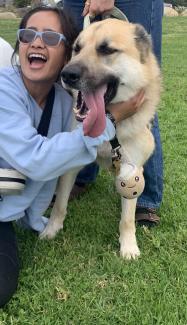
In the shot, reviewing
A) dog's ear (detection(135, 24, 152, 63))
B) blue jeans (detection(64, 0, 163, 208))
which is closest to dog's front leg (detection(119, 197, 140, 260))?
blue jeans (detection(64, 0, 163, 208))

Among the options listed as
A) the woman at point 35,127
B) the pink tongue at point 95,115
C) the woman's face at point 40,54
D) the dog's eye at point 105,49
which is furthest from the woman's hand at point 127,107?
the woman's face at point 40,54

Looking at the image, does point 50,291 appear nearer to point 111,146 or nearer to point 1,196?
point 1,196

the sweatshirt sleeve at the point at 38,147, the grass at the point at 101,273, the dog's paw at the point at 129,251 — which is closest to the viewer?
the grass at the point at 101,273

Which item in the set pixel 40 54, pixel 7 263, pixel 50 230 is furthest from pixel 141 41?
pixel 7 263

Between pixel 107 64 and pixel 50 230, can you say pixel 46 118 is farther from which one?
pixel 50 230

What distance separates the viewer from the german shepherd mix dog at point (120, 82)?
239cm

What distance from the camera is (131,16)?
9.83ft

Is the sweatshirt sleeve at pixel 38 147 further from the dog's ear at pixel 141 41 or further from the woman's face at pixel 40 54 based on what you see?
the dog's ear at pixel 141 41

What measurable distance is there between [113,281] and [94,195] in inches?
47.6

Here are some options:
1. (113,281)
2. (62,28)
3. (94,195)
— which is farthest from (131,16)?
(113,281)

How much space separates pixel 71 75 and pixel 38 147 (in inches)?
14.7

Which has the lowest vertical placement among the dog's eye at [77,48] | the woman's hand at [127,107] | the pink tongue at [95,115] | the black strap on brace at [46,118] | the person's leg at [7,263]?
the person's leg at [7,263]

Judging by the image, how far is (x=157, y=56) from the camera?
312cm

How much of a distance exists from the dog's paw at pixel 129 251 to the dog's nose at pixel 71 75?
101cm
